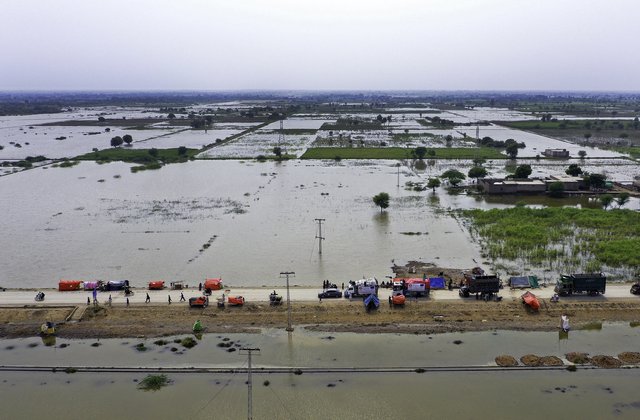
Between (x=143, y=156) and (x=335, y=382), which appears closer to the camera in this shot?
(x=335, y=382)

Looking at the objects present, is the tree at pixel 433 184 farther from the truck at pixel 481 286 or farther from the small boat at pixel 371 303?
the small boat at pixel 371 303

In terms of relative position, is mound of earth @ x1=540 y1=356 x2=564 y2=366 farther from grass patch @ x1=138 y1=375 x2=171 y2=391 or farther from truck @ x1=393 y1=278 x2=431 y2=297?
grass patch @ x1=138 y1=375 x2=171 y2=391

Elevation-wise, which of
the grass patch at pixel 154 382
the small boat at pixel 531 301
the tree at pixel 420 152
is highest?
the tree at pixel 420 152

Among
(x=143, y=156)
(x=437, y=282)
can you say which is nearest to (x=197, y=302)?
(x=437, y=282)

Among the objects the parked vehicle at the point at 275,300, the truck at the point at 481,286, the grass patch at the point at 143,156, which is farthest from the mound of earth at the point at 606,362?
the grass patch at the point at 143,156

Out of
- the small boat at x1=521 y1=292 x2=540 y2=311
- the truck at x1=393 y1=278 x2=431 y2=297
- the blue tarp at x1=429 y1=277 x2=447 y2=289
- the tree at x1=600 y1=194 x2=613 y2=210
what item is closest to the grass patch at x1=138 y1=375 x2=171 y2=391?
the truck at x1=393 y1=278 x2=431 y2=297

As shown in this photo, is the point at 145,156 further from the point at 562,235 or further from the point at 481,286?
the point at 481,286
